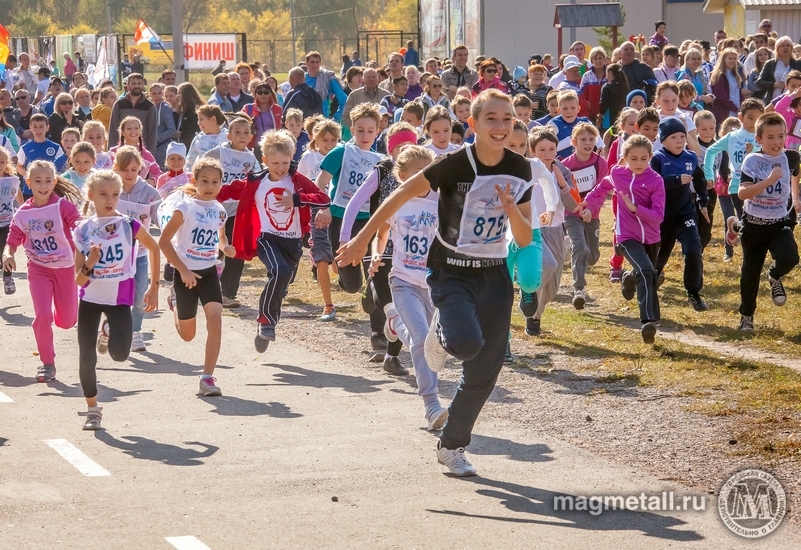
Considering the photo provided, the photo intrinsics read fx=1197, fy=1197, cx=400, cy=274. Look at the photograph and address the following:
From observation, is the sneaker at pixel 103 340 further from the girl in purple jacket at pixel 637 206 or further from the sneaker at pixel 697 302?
the sneaker at pixel 697 302

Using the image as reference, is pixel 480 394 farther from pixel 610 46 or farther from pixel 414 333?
pixel 610 46

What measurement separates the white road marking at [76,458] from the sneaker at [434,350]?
6.04ft

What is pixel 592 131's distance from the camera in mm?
11680

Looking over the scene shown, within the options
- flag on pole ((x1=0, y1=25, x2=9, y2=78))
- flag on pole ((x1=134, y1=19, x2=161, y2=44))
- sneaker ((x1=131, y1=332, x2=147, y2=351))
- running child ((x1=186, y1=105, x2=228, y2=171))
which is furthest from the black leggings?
flag on pole ((x1=134, y1=19, x2=161, y2=44))

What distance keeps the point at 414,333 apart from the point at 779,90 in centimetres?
1398

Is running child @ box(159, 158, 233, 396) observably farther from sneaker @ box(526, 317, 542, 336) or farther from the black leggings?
sneaker @ box(526, 317, 542, 336)

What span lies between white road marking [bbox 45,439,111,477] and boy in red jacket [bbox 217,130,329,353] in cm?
269

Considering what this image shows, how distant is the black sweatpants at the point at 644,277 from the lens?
391 inches

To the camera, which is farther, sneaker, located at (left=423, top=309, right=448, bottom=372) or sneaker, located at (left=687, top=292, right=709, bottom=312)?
sneaker, located at (left=687, top=292, right=709, bottom=312)

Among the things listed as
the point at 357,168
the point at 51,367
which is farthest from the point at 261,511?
the point at 357,168

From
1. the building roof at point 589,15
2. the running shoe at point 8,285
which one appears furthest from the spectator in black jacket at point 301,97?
the building roof at point 589,15

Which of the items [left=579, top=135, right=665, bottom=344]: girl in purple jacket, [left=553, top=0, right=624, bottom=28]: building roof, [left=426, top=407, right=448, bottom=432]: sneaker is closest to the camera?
[left=426, top=407, right=448, bottom=432]: sneaker

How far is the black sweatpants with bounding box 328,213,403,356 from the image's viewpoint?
8.98 m

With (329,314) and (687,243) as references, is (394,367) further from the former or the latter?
(687,243)
